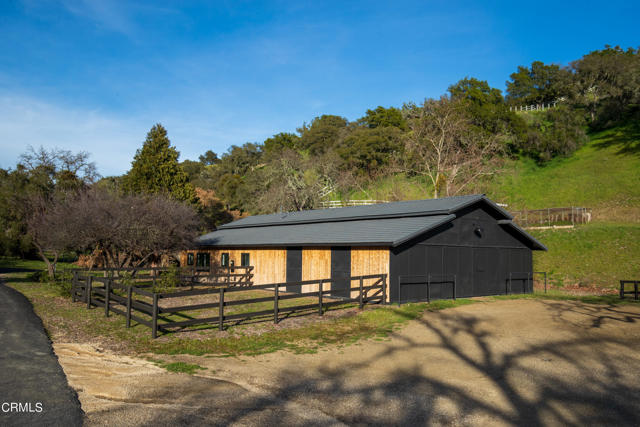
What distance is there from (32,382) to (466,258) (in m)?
17.9

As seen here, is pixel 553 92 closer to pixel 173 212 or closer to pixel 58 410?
pixel 173 212

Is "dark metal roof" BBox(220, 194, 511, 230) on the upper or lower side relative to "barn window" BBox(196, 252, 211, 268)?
Answer: upper

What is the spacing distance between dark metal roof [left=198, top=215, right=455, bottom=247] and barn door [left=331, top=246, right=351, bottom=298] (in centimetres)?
60

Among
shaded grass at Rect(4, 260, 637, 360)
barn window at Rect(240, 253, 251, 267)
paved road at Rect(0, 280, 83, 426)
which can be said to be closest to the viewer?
paved road at Rect(0, 280, 83, 426)

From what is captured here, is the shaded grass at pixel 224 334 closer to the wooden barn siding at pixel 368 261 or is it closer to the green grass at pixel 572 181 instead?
the wooden barn siding at pixel 368 261

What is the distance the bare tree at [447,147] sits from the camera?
41969 millimetres

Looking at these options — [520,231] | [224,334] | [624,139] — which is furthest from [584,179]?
[224,334]

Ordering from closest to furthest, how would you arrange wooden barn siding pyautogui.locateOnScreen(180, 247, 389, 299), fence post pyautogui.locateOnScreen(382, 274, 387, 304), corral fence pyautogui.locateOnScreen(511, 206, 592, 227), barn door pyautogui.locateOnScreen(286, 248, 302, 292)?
fence post pyautogui.locateOnScreen(382, 274, 387, 304)
wooden barn siding pyautogui.locateOnScreen(180, 247, 389, 299)
barn door pyautogui.locateOnScreen(286, 248, 302, 292)
corral fence pyautogui.locateOnScreen(511, 206, 592, 227)

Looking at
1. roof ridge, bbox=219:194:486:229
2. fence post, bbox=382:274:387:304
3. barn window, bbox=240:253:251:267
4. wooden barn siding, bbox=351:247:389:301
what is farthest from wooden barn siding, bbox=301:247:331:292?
barn window, bbox=240:253:251:267

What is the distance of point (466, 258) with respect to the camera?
20.1 m

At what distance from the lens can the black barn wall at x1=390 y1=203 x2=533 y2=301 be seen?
17.7 m

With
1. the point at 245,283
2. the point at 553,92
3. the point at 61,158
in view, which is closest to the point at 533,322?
the point at 245,283

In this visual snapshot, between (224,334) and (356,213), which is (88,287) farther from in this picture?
(356,213)

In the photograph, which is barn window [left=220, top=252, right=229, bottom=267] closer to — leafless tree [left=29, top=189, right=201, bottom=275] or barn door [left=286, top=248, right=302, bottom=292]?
leafless tree [left=29, top=189, right=201, bottom=275]
